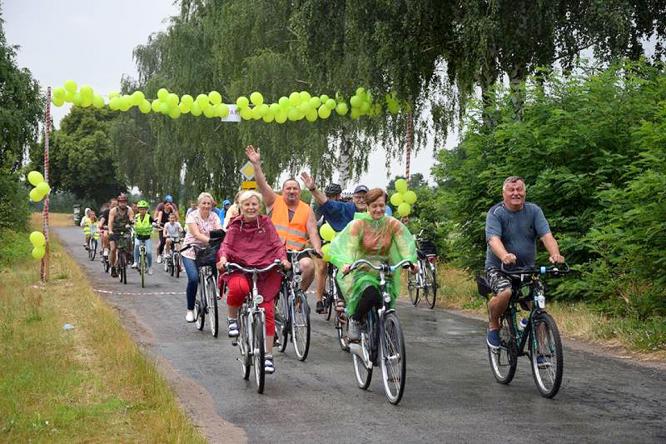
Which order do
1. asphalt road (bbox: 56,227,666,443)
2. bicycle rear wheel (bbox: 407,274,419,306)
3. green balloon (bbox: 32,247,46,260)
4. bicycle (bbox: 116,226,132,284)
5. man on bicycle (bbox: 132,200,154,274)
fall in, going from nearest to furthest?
Answer: asphalt road (bbox: 56,227,666,443) < bicycle rear wheel (bbox: 407,274,419,306) < green balloon (bbox: 32,247,46,260) < man on bicycle (bbox: 132,200,154,274) < bicycle (bbox: 116,226,132,284)

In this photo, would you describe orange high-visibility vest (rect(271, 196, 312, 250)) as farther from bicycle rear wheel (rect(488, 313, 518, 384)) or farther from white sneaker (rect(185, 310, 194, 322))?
bicycle rear wheel (rect(488, 313, 518, 384))

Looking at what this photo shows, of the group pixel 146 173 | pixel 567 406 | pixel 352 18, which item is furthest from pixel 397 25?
pixel 146 173

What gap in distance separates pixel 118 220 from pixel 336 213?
10276 mm

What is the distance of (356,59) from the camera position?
75.9 ft

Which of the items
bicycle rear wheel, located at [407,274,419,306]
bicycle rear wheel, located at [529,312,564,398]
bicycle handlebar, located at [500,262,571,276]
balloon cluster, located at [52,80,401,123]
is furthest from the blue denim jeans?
bicycle rear wheel, located at [529,312,564,398]

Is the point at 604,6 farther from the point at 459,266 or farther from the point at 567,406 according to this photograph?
the point at 567,406

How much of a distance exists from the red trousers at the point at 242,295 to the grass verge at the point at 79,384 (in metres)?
1.01

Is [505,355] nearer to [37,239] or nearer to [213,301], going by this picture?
[213,301]

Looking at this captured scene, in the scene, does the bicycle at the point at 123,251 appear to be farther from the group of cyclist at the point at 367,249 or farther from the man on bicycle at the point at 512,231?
the man on bicycle at the point at 512,231

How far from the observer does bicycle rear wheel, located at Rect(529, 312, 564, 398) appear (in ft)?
26.0

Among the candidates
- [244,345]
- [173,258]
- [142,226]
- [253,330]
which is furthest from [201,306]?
[173,258]

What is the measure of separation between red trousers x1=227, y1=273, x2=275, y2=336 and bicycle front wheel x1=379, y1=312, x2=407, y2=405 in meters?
1.22

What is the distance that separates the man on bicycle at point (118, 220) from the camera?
22172 millimetres

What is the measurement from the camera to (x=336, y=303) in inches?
449
